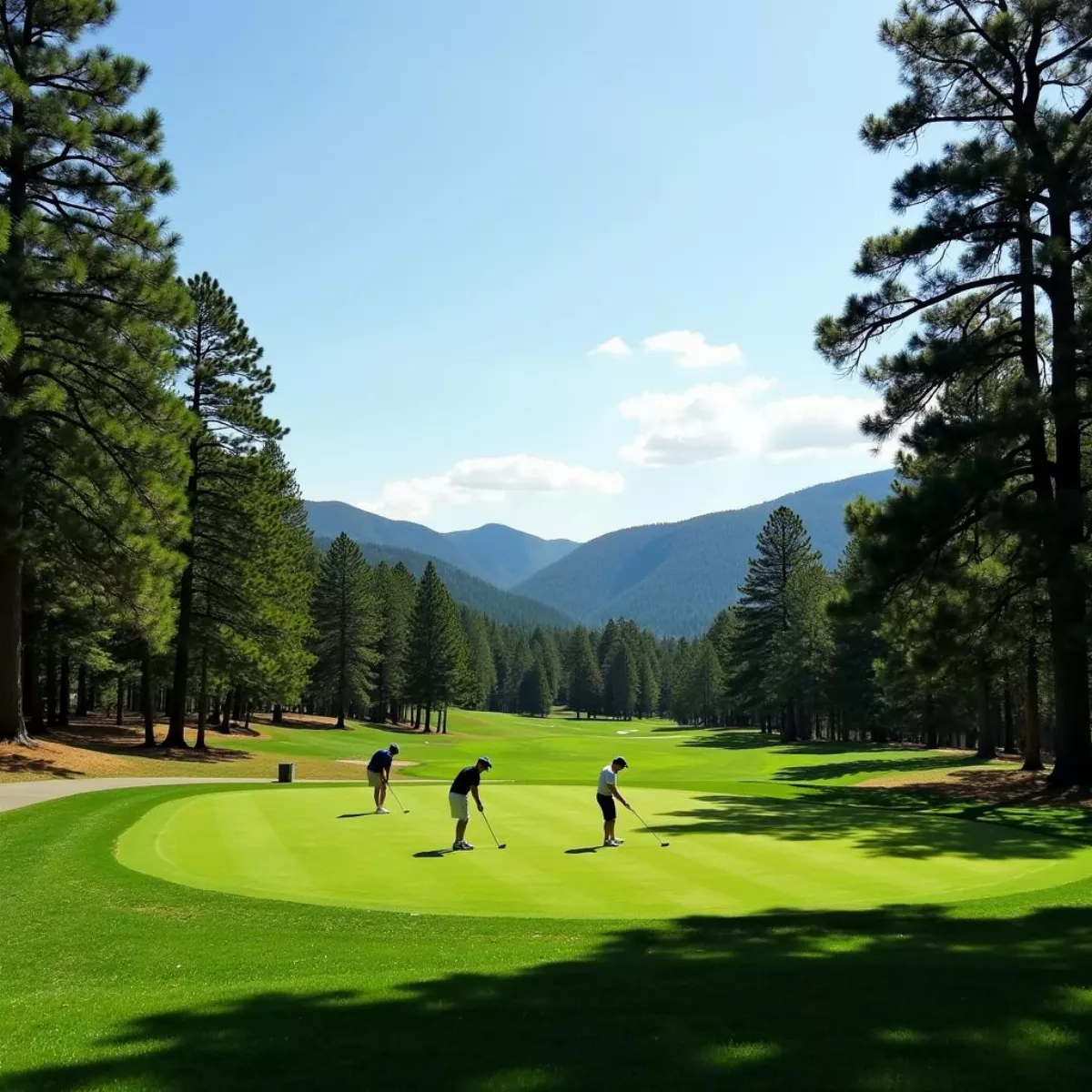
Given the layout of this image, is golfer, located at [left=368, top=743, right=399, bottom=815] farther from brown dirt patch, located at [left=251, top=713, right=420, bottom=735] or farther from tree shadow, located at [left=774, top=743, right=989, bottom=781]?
brown dirt patch, located at [left=251, top=713, right=420, bottom=735]

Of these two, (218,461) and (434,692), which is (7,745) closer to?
(218,461)

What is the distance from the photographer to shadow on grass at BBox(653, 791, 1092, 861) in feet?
52.2

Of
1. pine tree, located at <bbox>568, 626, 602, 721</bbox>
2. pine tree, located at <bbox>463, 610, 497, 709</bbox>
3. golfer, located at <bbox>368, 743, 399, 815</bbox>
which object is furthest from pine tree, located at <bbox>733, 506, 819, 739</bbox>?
pine tree, located at <bbox>568, 626, 602, 721</bbox>

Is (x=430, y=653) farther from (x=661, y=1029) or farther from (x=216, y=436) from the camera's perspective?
(x=661, y=1029)

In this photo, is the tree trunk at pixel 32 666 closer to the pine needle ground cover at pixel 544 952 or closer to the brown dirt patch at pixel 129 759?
the brown dirt patch at pixel 129 759

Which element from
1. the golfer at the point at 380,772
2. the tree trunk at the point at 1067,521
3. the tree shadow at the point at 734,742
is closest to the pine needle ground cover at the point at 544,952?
the golfer at the point at 380,772

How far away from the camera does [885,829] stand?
723 inches

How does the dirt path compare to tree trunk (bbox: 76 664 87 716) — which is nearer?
the dirt path

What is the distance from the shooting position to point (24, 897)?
12570 millimetres

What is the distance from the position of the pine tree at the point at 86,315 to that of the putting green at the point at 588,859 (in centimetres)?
958

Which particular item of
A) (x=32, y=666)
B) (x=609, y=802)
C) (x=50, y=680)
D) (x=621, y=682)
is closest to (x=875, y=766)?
(x=609, y=802)

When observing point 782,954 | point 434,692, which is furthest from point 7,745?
point 434,692

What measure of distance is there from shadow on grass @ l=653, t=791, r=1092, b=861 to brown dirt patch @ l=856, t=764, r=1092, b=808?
3.07 m

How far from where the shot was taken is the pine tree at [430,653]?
79.9 m
